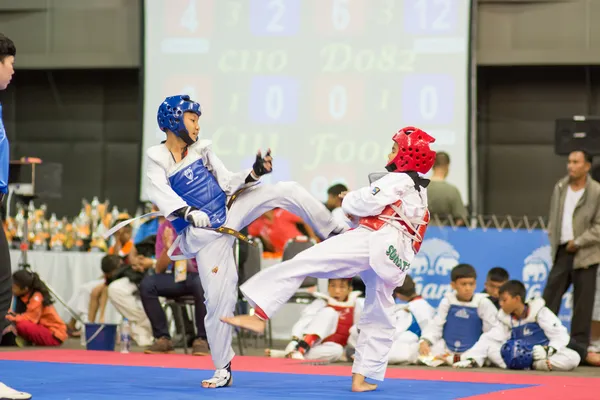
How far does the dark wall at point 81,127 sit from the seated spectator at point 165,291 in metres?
6.82

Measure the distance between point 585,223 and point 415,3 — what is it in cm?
458

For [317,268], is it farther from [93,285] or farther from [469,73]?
[469,73]

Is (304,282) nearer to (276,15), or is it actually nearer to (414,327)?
(414,327)

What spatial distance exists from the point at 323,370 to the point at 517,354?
5.18ft

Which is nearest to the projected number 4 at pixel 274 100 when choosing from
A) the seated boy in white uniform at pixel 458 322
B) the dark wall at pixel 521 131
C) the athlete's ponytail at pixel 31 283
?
the dark wall at pixel 521 131

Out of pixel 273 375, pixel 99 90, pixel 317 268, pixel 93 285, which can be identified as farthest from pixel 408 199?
pixel 99 90

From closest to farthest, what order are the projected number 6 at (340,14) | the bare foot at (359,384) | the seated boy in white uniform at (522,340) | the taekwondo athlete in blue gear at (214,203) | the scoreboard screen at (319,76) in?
1. the bare foot at (359,384)
2. the taekwondo athlete in blue gear at (214,203)
3. the seated boy in white uniform at (522,340)
4. the scoreboard screen at (319,76)
5. the projected number 6 at (340,14)

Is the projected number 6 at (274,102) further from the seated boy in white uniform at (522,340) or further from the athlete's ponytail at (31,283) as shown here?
the seated boy in white uniform at (522,340)

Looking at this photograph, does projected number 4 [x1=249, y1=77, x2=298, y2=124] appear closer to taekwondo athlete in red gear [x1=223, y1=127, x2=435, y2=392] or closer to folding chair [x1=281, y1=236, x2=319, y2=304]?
folding chair [x1=281, y1=236, x2=319, y2=304]

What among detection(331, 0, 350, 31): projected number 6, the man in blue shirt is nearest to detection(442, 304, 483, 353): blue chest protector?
the man in blue shirt

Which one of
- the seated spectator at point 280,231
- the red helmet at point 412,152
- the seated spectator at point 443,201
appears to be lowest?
the seated spectator at point 280,231

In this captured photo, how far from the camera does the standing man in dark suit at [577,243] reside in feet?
26.2

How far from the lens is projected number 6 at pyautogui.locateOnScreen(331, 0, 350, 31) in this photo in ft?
39.7

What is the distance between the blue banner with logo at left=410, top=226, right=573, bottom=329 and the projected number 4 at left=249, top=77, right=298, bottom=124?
358 cm
